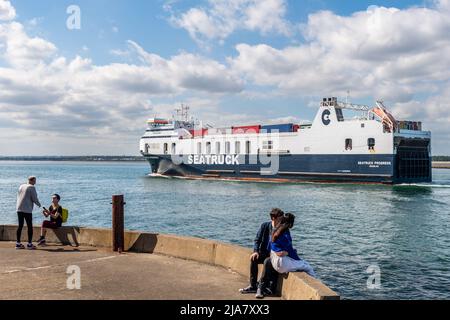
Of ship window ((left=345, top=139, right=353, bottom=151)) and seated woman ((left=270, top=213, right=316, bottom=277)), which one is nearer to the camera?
seated woman ((left=270, top=213, right=316, bottom=277))

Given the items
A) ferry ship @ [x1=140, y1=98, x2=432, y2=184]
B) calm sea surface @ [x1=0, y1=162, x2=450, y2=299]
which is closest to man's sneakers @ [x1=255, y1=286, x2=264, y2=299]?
calm sea surface @ [x1=0, y1=162, x2=450, y2=299]

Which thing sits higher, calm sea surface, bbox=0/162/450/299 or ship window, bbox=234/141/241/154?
ship window, bbox=234/141/241/154

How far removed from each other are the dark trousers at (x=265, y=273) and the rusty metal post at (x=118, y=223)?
3.32 meters

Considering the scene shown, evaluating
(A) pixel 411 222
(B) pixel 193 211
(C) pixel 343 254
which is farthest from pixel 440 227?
(B) pixel 193 211

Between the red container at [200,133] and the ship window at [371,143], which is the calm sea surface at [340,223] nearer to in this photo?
the ship window at [371,143]

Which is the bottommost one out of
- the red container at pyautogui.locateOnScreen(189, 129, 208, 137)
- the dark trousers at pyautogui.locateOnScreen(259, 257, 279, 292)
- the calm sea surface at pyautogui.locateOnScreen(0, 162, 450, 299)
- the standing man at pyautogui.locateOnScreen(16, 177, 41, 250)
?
the calm sea surface at pyautogui.locateOnScreen(0, 162, 450, 299)

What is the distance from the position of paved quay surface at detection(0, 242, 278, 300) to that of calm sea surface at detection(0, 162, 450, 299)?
4.87 m

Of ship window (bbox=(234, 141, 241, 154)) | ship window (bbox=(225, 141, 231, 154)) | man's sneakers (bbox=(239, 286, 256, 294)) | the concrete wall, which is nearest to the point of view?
the concrete wall

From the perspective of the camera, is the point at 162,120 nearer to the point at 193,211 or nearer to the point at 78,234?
the point at 193,211

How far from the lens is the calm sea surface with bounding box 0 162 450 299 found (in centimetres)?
1242

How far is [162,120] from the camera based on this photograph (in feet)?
226

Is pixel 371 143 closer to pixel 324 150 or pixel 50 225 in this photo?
pixel 324 150

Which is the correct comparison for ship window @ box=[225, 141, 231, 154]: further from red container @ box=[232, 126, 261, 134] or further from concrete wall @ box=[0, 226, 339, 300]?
concrete wall @ box=[0, 226, 339, 300]
